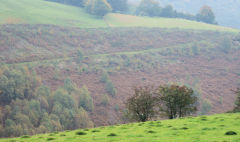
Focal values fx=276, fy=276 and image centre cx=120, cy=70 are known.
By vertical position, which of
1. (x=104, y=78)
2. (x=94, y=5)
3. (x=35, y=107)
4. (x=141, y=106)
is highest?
(x=94, y=5)

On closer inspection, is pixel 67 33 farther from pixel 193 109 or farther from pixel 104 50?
pixel 193 109

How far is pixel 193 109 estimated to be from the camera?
115ft

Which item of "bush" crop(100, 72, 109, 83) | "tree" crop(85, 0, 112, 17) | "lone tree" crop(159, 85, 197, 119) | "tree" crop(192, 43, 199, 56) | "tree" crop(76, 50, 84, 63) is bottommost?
"bush" crop(100, 72, 109, 83)

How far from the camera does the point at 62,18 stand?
405ft

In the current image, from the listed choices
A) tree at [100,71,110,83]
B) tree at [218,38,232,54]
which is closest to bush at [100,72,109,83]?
tree at [100,71,110,83]

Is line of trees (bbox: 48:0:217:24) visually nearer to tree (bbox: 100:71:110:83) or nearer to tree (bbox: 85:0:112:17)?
tree (bbox: 85:0:112:17)

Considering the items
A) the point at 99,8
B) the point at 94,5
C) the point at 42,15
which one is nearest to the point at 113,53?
the point at 42,15

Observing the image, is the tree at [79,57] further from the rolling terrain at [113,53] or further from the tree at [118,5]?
the tree at [118,5]

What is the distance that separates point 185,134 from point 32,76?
4865cm

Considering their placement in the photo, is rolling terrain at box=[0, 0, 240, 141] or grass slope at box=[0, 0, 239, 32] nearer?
rolling terrain at box=[0, 0, 240, 141]

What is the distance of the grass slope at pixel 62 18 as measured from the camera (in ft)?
359

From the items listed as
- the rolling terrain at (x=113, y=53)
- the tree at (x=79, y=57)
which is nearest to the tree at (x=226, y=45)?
the rolling terrain at (x=113, y=53)

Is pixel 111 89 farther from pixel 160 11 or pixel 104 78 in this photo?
pixel 160 11

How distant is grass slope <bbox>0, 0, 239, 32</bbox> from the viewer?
109350 mm
